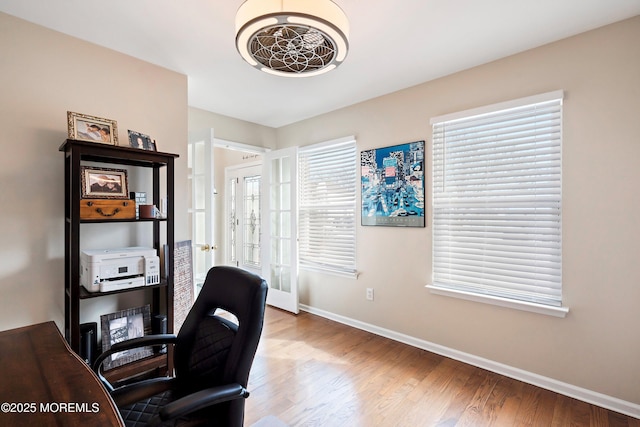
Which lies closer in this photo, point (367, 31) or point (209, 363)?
point (209, 363)

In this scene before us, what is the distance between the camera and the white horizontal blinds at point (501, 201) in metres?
2.18

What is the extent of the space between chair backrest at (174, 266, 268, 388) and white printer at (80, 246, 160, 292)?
0.74m

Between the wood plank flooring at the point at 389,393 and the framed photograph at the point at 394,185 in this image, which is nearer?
the wood plank flooring at the point at 389,393

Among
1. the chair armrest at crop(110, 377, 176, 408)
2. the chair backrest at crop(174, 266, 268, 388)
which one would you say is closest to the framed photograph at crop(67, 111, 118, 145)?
the chair backrest at crop(174, 266, 268, 388)

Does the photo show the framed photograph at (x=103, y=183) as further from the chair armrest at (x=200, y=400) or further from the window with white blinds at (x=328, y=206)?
the window with white blinds at (x=328, y=206)

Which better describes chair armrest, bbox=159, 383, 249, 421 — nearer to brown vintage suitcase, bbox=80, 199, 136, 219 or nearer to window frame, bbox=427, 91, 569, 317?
brown vintage suitcase, bbox=80, 199, 136, 219

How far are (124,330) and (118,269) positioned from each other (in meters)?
0.49

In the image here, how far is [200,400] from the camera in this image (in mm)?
1049

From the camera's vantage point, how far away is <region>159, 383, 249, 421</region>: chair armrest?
98 centimetres

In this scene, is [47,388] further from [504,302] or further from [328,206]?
[328,206]

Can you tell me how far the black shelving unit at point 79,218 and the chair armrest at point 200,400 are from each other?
1.21 metres

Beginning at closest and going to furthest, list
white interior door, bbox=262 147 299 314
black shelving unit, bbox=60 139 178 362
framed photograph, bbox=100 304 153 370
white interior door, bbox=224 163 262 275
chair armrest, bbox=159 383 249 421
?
chair armrest, bbox=159 383 249 421 → black shelving unit, bbox=60 139 178 362 → framed photograph, bbox=100 304 153 370 → white interior door, bbox=262 147 299 314 → white interior door, bbox=224 163 262 275

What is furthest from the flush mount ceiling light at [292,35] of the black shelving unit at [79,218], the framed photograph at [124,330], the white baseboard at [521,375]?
the white baseboard at [521,375]

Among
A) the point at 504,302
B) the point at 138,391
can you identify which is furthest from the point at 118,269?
the point at 504,302
